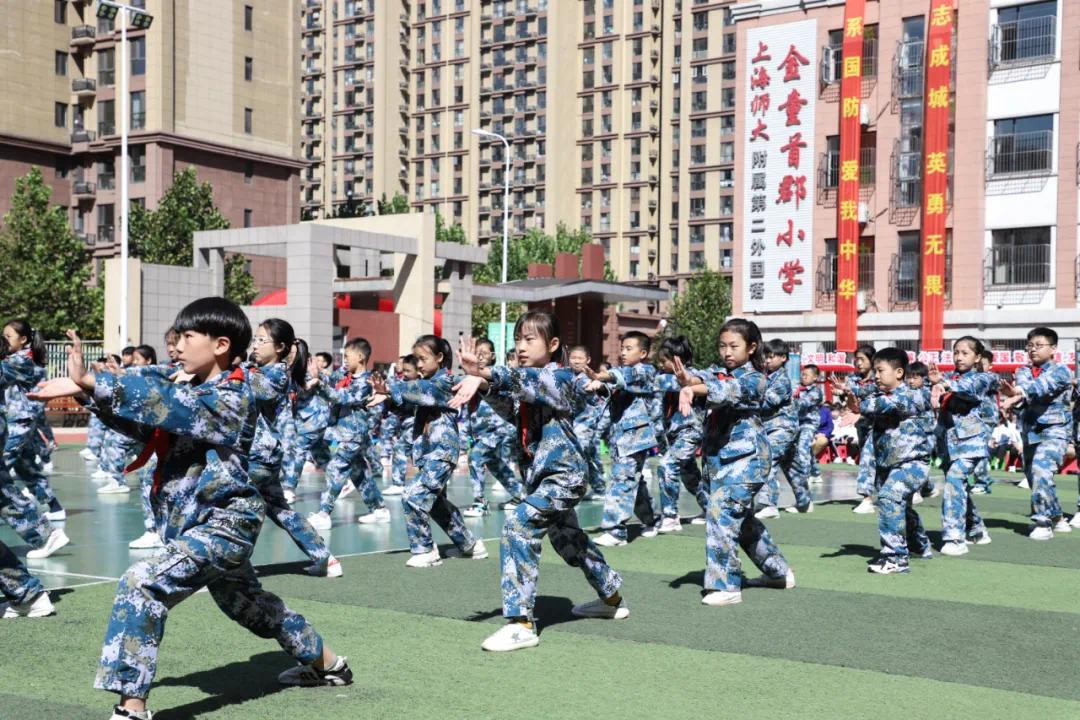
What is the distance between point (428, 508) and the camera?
9.29m

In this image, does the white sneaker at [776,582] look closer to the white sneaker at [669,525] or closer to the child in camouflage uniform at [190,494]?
the white sneaker at [669,525]

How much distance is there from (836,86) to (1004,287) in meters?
7.68

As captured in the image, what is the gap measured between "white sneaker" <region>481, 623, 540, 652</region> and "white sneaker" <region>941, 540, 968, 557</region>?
5.04m

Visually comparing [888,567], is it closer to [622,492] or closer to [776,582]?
[776,582]

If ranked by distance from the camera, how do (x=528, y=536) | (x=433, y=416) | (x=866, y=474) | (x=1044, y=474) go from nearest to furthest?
(x=528, y=536) → (x=433, y=416) → (x=1044, y=474) → (x=866, y=474)

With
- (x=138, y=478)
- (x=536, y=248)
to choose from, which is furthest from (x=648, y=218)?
(x=138, y=478)

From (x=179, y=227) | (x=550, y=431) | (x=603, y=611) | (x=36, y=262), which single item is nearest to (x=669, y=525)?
(x=603, y=611)

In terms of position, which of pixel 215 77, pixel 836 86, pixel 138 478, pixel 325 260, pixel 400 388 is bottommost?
pixel 138 478

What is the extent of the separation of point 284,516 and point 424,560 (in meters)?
1.17

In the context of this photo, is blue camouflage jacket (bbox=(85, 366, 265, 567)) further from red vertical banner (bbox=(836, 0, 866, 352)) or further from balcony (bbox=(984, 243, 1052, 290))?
balcony (bbox=(984, 243, 1052, 290))

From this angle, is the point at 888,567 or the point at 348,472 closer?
the point at 888,567

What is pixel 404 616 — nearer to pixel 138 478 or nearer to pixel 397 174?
pixel 138 478

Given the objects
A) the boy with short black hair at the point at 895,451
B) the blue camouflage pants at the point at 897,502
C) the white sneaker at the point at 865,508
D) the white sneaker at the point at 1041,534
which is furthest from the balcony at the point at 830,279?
the blue camouflage pants at the point at 897,502

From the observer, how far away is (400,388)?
9570mm
